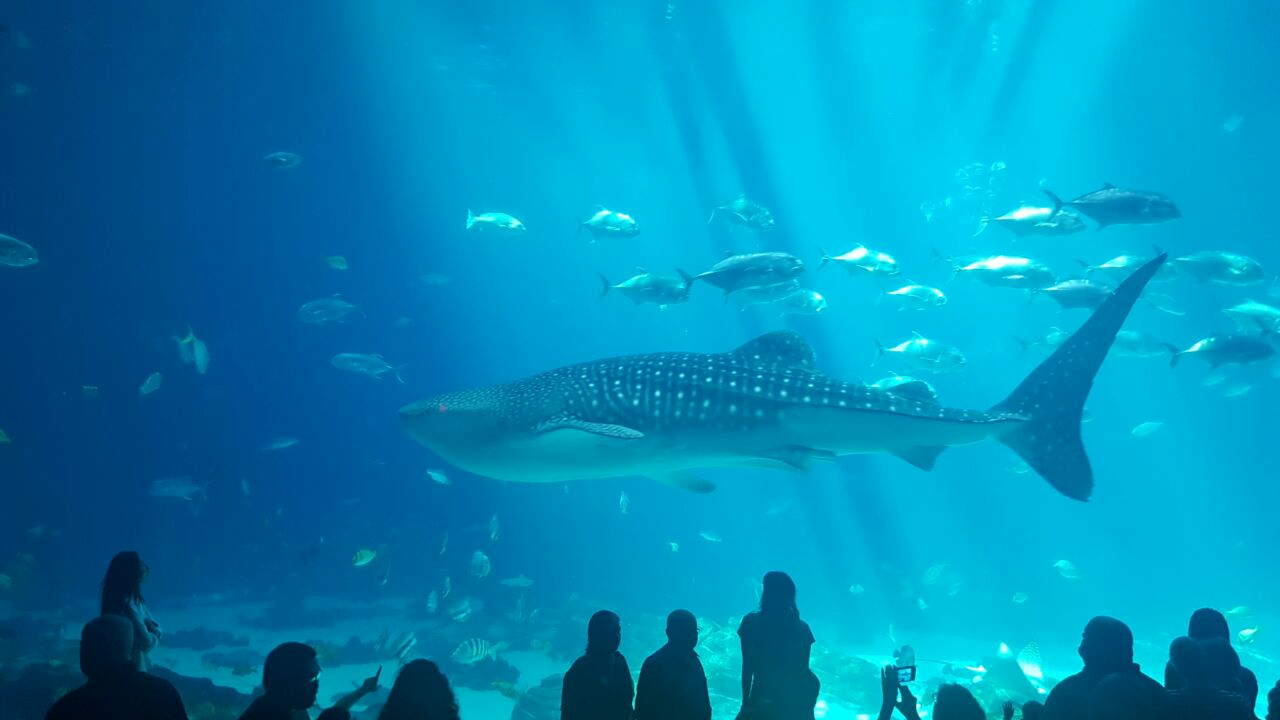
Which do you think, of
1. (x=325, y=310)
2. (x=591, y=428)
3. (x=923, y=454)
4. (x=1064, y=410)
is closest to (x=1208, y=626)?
(x=1064, y=410)

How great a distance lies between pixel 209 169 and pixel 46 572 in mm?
15697

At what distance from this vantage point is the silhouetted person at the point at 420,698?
2377mm

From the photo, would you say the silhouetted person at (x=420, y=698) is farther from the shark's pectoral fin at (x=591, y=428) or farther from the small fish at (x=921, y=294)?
the small fish at (x=921, y=294)

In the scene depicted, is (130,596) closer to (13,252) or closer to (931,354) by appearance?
(13,252)

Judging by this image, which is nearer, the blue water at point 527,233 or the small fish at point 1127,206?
the small fish at point 1127,206

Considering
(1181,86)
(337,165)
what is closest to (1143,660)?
(1181,86)

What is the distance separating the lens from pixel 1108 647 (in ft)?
10.6

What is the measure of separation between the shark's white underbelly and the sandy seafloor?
389 centimetres

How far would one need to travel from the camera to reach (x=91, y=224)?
2523cm

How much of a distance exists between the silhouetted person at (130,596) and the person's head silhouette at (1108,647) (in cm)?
464

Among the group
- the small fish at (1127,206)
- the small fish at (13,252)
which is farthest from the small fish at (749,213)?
the small fish at (13,252)

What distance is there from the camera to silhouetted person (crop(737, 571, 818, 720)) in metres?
3.58

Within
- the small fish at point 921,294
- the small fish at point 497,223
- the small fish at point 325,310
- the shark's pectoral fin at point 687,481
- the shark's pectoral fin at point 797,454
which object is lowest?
the shark's pectoral fin at point 797,454

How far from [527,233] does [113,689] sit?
27693 mm
